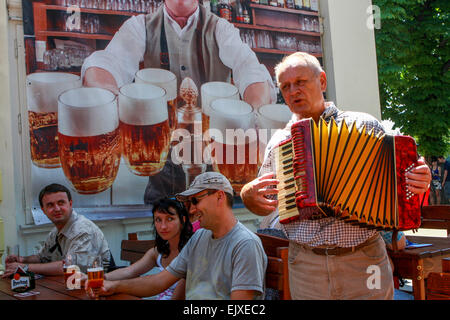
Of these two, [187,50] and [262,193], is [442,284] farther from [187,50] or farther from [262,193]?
[187,50]

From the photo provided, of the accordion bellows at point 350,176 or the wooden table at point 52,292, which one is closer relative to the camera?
the accordion bellows at point 350,176

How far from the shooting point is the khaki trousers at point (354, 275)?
5.82 feet

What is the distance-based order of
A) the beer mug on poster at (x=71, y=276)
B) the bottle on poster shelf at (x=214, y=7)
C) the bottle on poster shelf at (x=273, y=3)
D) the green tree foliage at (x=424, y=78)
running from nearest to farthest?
1. the beer mug on poster at (x=71, y=276)
2. the bottle on poster shelf at (x=214, y=7)
3. the bottle on poster shelf at (x=273, y=3)
4. the green tree foliage at (x=424, y=78)

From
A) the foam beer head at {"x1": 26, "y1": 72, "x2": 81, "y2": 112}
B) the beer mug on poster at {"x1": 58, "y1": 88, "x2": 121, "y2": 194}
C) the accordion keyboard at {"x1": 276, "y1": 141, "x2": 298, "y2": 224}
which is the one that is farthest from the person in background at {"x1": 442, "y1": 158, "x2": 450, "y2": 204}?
the accordion keyboard at {"x1": 276, "y1": 141, "x2": 298, "y2": 224}

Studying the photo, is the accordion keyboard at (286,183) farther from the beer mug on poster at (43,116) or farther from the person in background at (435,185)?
the person in background at (435,185)

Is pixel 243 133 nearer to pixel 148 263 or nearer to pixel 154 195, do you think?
pixel 154 195

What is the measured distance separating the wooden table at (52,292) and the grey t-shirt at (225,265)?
31cm

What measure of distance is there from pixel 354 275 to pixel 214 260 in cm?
74

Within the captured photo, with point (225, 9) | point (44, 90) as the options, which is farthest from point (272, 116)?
point (44, 90)

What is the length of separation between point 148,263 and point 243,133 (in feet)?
6.67

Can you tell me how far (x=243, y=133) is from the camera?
15.7 feet

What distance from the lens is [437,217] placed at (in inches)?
158

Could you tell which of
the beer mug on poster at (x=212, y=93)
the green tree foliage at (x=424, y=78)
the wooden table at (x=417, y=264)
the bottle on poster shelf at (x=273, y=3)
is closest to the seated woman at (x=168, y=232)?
the wooden table at (x=417, y=264)
